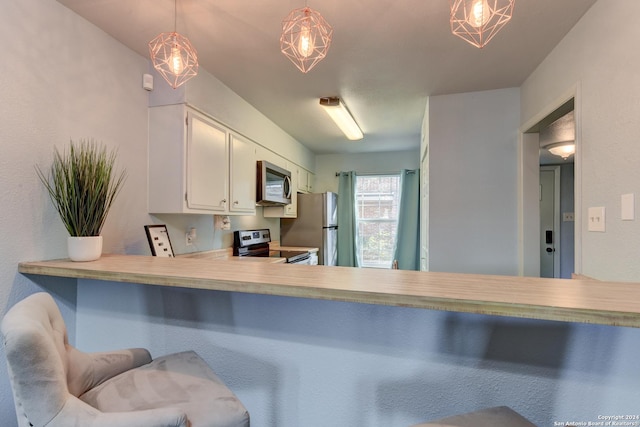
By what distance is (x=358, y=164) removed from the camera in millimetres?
4926

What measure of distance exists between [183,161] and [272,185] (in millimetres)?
1312

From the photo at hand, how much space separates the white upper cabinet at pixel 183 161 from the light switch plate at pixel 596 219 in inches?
90.1

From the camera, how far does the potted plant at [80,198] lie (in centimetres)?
138

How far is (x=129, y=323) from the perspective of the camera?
1.49m

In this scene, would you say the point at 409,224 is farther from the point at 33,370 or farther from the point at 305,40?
the point at 33,370

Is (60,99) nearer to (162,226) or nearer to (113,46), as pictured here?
(113,46)

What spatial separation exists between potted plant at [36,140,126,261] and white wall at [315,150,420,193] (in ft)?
12.2

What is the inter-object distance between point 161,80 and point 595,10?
247 centimetres

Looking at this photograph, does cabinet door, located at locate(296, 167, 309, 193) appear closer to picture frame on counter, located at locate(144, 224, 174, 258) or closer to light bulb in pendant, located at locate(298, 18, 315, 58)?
picture frame on counter, located at locate(144, 224, 174, 258)

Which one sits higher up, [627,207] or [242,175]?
[242,175]

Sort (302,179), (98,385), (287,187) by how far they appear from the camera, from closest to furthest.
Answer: (98,385) → (287,187) → (302,179)

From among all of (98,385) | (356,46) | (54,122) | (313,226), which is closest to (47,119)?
(54,122)

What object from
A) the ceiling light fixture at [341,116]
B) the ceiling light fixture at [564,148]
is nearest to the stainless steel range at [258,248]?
the ceiling light fixture at [341,116]

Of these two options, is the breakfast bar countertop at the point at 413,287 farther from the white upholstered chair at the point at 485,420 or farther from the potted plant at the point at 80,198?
the white upholstered chair at the point at 485,420
